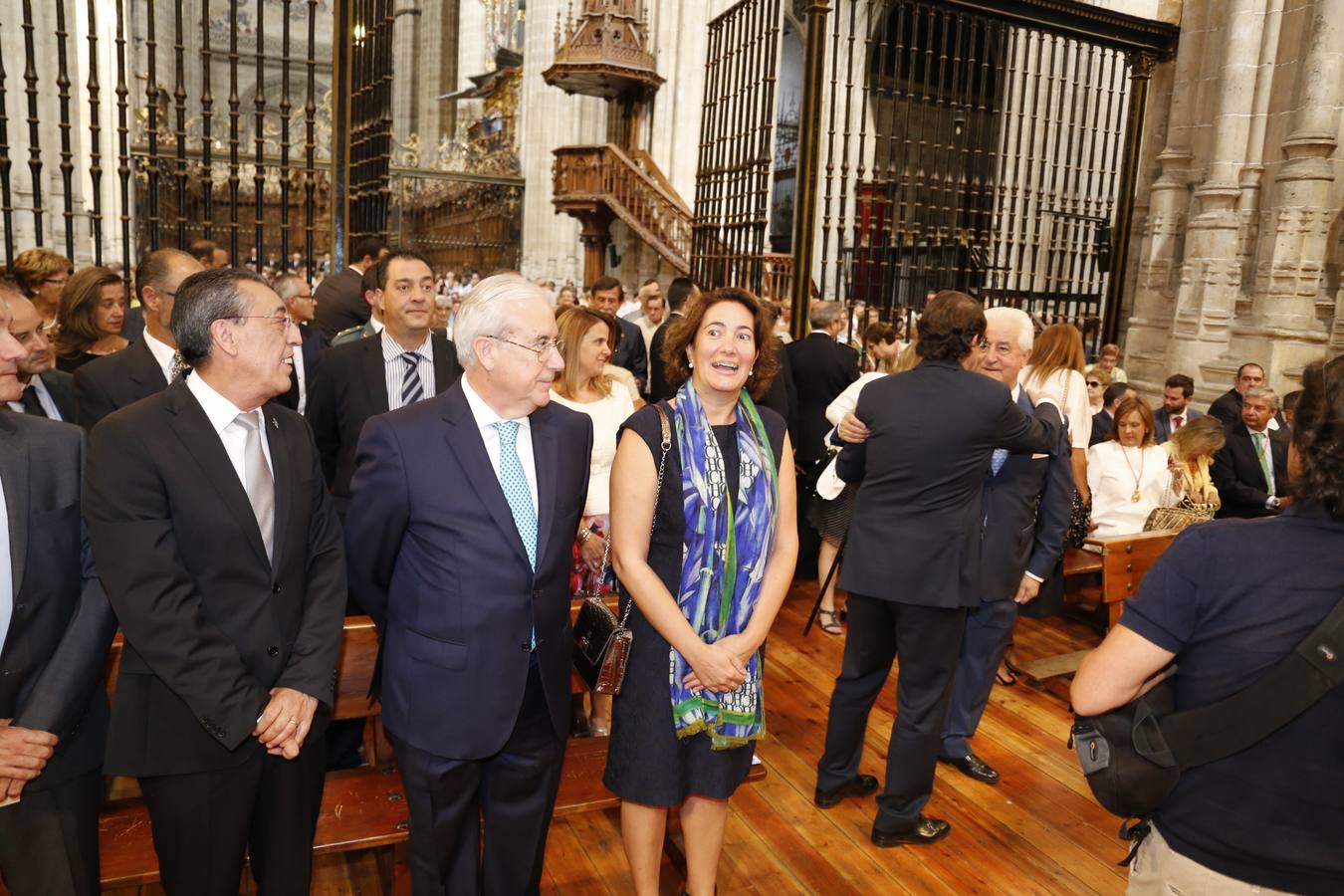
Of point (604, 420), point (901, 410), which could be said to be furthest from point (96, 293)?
point (901, 410)

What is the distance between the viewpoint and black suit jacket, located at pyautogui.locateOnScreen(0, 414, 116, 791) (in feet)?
5.57

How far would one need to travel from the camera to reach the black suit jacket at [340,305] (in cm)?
466

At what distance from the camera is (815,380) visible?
5.08 metres

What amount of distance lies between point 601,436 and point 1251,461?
12.6 ft

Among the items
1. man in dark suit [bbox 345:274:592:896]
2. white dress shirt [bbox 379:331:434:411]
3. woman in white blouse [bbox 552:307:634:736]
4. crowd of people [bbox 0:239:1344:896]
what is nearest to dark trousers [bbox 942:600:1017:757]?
crowd of people [bbox 0:239:1344:896]

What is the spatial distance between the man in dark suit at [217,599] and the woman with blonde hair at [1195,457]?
14.0 feet

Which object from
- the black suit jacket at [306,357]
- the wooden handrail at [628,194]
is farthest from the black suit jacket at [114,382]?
the wooden handrail at [628,194]

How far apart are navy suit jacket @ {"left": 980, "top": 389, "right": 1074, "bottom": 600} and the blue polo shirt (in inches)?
61.1

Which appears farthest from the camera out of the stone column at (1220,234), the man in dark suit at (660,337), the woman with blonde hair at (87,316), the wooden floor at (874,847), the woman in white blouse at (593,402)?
the stone column at (1220,234)

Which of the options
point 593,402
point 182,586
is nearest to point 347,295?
point 593,402

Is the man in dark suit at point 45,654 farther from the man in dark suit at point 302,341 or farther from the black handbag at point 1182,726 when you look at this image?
the black handbag at point 1182,726

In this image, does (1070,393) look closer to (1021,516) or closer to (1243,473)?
(1021,516)

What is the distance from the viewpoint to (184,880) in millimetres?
1781

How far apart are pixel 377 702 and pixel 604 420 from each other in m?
1.24
